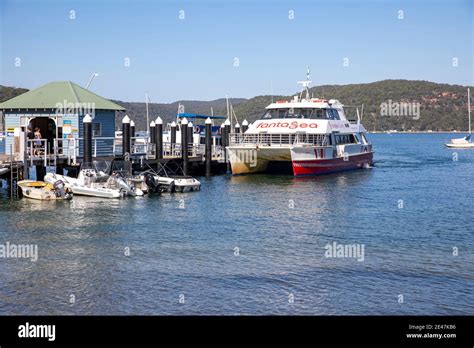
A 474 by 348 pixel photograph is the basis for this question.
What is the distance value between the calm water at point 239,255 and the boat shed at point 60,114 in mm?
5050

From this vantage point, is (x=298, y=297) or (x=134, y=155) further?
(x=134, y=155)

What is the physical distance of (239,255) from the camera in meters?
19.4

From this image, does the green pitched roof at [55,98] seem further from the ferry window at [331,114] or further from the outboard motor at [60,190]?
the ferry window at [331,114]

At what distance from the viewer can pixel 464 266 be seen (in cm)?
1828

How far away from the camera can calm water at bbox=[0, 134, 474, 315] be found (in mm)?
14641

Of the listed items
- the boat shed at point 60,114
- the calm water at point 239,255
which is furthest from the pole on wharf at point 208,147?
the calm water at point 239,255

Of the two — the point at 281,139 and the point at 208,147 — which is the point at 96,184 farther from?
the point at 281,139

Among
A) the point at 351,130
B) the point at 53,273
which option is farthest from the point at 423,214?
the point at 351,130

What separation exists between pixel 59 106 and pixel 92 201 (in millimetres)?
6597

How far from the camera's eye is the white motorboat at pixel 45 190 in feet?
98.3

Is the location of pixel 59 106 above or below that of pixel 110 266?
above

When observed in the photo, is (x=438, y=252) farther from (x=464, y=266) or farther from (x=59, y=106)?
(x=59, y=106)

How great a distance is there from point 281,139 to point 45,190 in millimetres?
16728

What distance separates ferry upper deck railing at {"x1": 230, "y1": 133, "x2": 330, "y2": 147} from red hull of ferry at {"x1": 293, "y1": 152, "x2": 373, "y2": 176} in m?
1.17
